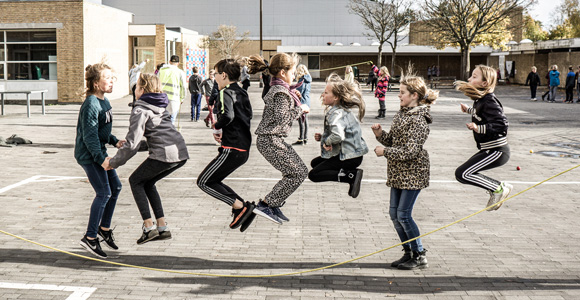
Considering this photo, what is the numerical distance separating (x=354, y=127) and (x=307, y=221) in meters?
2.22

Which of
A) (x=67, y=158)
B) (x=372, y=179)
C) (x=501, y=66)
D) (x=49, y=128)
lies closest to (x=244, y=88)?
(x=372, y=179)

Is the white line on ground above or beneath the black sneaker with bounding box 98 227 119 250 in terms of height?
beneath

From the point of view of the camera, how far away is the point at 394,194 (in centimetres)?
571

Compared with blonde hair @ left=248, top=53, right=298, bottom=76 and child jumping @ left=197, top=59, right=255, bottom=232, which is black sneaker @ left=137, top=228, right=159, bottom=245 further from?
blonde hair @ left=248, top=53, right=298, bottom=76

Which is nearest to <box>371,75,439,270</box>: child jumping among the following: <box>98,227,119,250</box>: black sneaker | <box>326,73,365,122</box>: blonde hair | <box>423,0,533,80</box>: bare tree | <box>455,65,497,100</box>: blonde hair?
<box>326,73,365,122</box>: blonde hair

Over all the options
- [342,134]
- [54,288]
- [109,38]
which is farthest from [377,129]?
[109,38]

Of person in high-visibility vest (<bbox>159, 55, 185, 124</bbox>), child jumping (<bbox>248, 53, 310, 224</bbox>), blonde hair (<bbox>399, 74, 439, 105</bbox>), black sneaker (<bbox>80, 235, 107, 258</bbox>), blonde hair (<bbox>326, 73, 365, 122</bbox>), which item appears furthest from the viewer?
person in high-visibility vest (<bbox>159, 55, 185, 124</bbox>)

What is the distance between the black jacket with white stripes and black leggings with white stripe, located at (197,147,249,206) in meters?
2.34

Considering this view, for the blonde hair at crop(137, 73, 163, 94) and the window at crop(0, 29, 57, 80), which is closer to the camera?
the blonde hair at crop(137, 73, 163, 94)

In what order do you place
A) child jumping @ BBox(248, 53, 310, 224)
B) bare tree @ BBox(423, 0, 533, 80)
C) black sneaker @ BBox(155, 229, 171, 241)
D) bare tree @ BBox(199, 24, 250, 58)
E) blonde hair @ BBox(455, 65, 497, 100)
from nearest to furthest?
child jumping @ BBox(248, 53, 310, 224) < blonde hair @ BBox(455, 65, 497, 100) < black sneaker @ BBox(155, 229, 171, 241) < bare tree @ BBox(423, 0, 533, 80) < bare tree @ BBox(199, 24, 250, 58)

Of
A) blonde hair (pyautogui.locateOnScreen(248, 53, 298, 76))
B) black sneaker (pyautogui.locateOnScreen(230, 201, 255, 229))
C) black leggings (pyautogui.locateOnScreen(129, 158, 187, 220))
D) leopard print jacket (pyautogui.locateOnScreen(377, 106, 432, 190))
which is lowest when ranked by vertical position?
black sneaker (pyautogui.locateOnScreen(230, 201, 255, 229))

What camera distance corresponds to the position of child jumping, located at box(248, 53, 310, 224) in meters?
5.80

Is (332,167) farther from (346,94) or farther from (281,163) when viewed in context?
(346,94)

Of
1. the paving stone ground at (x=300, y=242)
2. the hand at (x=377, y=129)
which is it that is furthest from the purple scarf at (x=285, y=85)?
the paving stone ground at (x=300, y=242)
